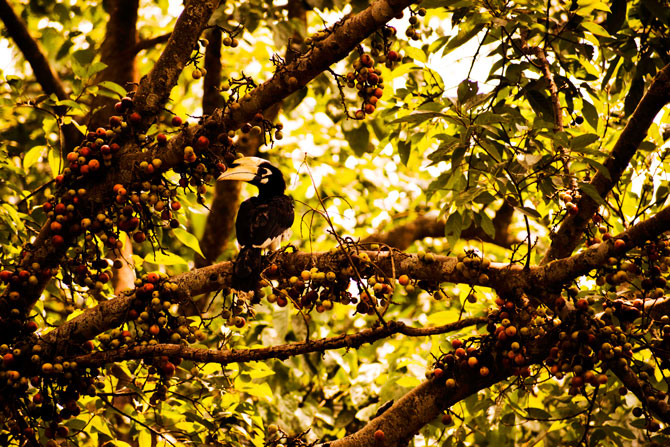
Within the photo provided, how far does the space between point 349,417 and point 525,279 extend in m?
2.51

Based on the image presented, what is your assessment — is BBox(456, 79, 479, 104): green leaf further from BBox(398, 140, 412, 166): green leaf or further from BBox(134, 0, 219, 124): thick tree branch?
BBox(134, 0, 219, 124): thick tree branch

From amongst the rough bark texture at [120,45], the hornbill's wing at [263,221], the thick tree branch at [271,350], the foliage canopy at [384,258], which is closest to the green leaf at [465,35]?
the foliage canopy at [384,258]

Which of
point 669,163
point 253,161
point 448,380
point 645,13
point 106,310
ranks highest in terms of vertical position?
point 253,161

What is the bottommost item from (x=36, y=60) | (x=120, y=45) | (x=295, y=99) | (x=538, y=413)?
(x=538, y=413)

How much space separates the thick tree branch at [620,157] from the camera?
8.98 feet

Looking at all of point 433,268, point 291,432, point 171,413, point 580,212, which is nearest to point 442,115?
point 433,268

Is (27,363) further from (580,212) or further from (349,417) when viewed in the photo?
(349,417)

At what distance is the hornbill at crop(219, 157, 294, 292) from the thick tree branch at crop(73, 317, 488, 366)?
43 centimetres

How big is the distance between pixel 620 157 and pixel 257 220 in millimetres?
1725

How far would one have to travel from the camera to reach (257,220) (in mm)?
3529

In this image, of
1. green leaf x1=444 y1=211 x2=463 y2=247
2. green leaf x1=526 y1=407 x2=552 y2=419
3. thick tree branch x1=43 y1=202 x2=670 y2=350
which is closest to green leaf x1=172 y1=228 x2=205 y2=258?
thick tree branch x1=43 y1=202 x2=670 y2=350

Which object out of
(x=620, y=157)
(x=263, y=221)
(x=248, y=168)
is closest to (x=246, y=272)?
(x=263, y=221)

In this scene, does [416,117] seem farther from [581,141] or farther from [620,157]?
[620,157]

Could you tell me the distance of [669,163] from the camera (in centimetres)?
323
